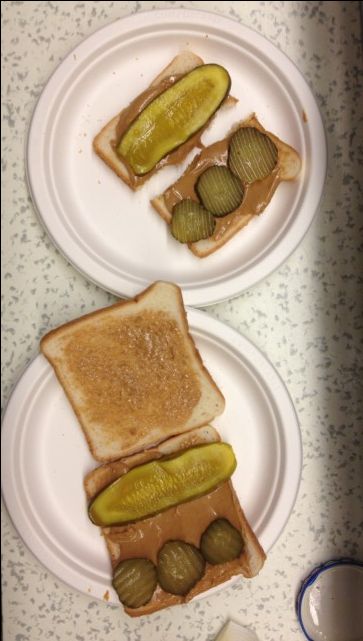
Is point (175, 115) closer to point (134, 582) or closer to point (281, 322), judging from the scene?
point (281, 322)

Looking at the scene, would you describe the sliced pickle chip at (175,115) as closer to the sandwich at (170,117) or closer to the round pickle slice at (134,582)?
the sandwich at (170,117)

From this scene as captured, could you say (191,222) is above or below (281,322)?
above

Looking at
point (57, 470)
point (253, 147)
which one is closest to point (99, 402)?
point (57, 470)

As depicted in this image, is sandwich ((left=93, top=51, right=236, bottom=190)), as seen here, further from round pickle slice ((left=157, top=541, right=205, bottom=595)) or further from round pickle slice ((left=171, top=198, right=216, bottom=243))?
round pickle slice ((left=157, top=541, right=205, bottom=595))

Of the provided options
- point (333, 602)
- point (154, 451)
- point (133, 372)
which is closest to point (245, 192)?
point (133, 372)

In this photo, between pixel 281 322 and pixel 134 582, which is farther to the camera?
pixel 281 322

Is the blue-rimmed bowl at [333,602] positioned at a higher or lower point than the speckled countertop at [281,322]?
lower

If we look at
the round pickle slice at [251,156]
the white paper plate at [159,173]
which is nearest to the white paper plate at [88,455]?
the white paper plate at [159,173]
